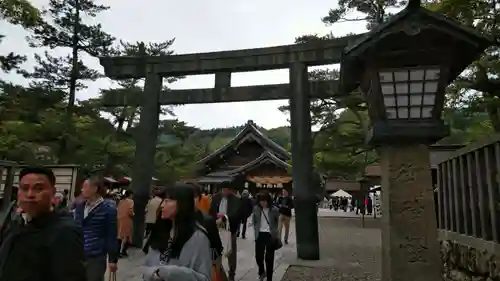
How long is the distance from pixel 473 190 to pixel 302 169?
550 centimetres

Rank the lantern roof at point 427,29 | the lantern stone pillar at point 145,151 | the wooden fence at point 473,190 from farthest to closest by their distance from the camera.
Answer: the lantern stone pillar at point 145,151
the wooden fence at point 473,190
the lantern roof at point 427,29

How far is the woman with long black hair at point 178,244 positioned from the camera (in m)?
2.53

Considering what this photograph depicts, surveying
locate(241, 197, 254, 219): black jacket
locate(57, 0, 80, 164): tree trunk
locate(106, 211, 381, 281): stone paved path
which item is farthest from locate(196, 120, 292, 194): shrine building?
locate(241, 197, 254, 219): black jacket

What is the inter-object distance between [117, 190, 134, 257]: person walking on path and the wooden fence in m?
7.53

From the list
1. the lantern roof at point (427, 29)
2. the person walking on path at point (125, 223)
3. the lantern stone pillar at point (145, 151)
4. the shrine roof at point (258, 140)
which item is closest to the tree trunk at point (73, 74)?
the lantern stone pillar at point (145, 151)

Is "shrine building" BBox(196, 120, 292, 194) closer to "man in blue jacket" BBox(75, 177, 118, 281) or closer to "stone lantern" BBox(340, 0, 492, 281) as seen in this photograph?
"stone lantern" BBox(340, 0, 492, 281)

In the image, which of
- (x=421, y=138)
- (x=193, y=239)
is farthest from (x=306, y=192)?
(x=193, y=239)

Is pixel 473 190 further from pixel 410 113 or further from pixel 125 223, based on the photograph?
pixel 125 223

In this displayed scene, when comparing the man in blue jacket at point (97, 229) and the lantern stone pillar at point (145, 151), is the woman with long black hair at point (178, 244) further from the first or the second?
the lantern stone pillar at point (145, 151)

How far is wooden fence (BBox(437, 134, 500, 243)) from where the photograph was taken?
14.5ft

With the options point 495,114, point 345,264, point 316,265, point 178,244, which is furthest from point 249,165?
point 178,244

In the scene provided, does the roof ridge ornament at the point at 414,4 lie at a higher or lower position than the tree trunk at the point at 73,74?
lower

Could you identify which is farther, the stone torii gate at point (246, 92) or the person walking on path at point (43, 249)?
the stone torii gate at point (246, 92)

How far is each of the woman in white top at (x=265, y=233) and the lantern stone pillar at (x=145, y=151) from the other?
4993mm
